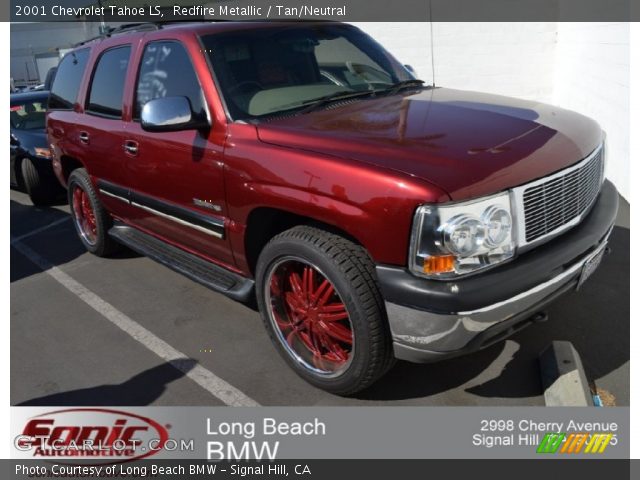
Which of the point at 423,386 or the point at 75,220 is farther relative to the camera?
the point at 75,220

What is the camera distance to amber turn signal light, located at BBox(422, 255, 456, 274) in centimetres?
240

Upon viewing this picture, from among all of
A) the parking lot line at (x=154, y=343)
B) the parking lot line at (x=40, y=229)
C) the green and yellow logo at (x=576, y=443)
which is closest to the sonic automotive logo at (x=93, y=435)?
the parking lot line at (x=154, y=343)

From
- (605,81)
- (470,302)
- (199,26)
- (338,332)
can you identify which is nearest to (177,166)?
(199,26)

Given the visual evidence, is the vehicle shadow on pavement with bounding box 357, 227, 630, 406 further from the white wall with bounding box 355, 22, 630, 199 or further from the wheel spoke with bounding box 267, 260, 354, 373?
the white wall with bounding box 355, 22, 630, 199

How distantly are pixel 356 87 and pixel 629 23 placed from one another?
3838 millimetres

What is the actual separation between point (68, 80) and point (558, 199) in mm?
4621

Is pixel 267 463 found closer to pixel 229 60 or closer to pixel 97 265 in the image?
pixel 229 60

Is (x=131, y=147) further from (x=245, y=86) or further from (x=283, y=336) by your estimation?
(x=283, y=336)

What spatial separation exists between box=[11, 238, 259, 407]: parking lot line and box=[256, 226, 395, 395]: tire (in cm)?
38

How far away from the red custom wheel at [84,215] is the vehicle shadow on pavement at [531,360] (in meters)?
3.44

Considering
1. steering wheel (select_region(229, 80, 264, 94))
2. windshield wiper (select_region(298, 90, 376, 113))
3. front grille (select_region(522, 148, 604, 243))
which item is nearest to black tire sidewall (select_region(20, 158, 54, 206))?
steering wheel (select_region(229, 80, 264, 94))

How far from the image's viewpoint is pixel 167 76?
12.3 feet

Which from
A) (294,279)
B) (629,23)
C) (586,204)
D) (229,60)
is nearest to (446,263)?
(294,279)

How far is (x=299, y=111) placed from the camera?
3314mm
